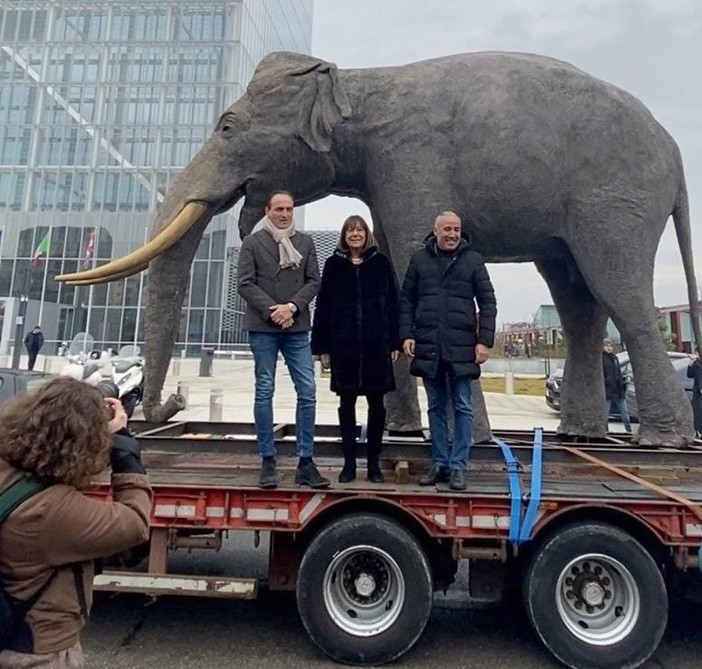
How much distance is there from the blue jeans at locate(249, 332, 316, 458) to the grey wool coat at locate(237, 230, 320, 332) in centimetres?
8

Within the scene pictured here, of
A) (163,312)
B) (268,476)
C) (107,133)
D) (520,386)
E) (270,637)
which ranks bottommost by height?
(270,637)

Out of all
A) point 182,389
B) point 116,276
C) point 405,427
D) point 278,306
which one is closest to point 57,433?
point 278,306

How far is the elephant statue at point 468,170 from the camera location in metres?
4.93

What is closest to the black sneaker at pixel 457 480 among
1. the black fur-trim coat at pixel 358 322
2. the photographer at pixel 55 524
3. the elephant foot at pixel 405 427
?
the black fur-trim coat at pixel 358 322

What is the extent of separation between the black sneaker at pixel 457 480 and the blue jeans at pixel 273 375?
83 cm

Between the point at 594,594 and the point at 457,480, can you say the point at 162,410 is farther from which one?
the point at 594,594

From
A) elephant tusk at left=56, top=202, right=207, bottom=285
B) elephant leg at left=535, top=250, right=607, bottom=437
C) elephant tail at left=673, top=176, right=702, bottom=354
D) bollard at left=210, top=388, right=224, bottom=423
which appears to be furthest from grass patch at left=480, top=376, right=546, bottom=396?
elephant tusk at left=56, top=202, right=207, bottom=285

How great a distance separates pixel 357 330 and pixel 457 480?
3.36ft

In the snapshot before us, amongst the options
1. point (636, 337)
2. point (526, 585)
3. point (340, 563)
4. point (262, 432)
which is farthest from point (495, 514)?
point (636, 337)

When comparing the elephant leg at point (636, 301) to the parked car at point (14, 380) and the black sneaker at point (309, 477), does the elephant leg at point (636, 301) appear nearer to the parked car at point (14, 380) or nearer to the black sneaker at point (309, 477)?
the black sneaker at point (309, 477)

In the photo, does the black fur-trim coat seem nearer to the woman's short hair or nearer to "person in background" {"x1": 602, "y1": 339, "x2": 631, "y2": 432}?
the woman's short hair

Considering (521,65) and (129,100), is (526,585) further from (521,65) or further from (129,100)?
(129,100)

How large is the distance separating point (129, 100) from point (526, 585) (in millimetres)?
44771

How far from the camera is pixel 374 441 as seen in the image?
12.9 ft
